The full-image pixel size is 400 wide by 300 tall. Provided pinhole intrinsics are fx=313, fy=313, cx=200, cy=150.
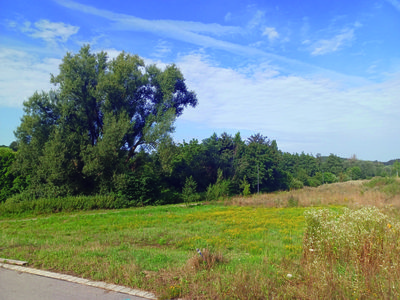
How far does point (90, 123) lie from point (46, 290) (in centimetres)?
2816

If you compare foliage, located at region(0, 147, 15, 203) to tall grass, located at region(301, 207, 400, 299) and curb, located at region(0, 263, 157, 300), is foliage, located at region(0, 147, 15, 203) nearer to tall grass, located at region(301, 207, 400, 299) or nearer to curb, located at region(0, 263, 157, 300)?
curb, located at region(0, 263, 157, 300)

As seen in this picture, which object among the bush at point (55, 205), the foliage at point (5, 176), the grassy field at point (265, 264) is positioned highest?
the foliage at point (5, 176)

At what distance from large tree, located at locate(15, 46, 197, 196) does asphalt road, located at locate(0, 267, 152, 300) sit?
22.6m

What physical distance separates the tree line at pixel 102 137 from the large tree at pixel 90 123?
3.1 inches

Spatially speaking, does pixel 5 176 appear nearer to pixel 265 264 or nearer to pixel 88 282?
pixel 88 282

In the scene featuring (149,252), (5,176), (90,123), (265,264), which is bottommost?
(149,252)

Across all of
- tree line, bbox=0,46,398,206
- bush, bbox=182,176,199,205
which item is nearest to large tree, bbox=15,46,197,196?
tree line, bbox=0,46,398,206

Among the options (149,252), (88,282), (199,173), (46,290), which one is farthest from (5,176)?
(88,282)

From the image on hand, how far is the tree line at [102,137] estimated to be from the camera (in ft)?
90.6

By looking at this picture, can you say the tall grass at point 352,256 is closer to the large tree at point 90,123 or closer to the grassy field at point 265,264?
the grassy field at point 265,264

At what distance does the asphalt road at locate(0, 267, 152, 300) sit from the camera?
5.01 m

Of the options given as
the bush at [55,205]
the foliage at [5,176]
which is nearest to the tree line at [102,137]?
the foliage at [5,176]

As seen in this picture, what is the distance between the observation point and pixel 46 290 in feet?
17.5

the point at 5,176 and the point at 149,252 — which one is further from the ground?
the point at 5,176
